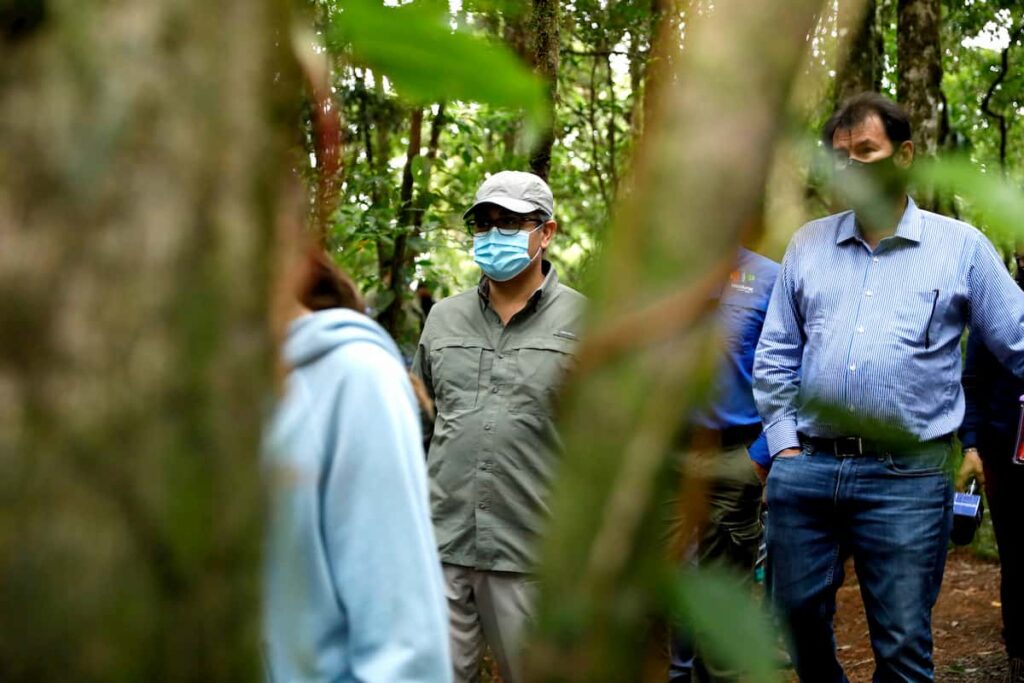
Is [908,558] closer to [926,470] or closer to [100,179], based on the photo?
[926,470]

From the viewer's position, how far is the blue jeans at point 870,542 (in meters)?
3.61

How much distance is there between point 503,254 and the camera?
13.4 feet

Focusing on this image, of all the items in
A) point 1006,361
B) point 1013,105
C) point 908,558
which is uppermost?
point 1013,105

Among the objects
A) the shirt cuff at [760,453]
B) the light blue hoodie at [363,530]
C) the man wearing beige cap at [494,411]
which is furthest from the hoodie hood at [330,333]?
the shirt cuff at [760,453]

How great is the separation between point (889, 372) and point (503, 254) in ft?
4.48

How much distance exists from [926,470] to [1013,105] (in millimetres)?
7341

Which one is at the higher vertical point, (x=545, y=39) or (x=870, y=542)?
(x=545, y=39)

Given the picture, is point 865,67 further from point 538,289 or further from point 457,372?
point 457,372

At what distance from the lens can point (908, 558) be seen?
3.62 metres

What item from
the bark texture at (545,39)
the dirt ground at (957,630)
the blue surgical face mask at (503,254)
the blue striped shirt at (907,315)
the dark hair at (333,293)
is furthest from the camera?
the dirt ground at (957,630)

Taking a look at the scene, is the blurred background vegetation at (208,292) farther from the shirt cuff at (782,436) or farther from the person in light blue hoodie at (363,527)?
the shirt cuff at (782,436)

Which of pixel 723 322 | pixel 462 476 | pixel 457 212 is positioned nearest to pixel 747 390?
pixel 462 476

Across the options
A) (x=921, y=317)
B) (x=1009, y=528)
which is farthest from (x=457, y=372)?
(x=1009, y=528)

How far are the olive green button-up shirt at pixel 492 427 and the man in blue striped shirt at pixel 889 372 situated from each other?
2.73 ft
